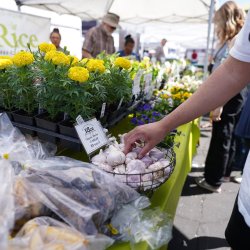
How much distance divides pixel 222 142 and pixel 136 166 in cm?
173

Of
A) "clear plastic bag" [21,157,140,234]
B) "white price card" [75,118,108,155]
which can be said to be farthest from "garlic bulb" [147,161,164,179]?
"white price card" [75,118,108,155]

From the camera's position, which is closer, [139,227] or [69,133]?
[139,227]

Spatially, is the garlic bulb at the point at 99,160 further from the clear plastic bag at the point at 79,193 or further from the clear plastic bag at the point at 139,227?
the clear plastic bag at the point at 139,227

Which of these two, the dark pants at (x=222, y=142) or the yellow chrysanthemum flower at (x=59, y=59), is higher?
the yellow chrysanthemum flower at (x=59, y=59)

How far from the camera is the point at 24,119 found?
112 cm

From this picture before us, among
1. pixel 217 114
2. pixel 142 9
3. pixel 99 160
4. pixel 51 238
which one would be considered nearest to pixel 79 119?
pixel 99 160

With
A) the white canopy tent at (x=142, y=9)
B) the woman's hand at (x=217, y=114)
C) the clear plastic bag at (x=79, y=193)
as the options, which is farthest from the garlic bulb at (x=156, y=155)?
the white canopy tent at (x=142, y=9)

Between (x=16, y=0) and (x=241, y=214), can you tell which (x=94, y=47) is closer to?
(x=16, y=0)

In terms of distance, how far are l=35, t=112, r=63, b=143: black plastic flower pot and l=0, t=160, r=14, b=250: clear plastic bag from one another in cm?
33

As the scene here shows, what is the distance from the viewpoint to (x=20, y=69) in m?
1.06

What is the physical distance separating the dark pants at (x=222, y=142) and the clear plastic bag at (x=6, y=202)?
76.4 inches

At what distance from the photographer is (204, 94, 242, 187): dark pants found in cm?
226

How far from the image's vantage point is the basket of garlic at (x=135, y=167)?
0.85 meters

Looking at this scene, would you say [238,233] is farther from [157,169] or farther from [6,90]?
[6,90]
